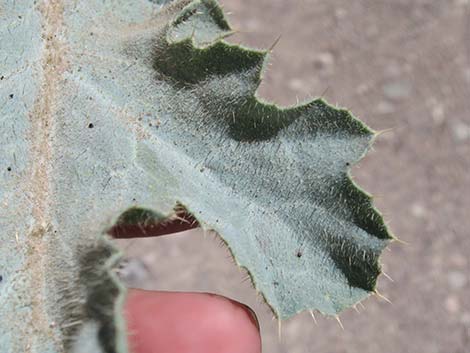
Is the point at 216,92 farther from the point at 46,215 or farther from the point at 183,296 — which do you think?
the point at 183,296

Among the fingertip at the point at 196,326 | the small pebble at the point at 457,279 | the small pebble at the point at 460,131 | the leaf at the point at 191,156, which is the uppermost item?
the leaf at the point at 191,156

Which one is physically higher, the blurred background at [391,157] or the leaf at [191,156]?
the leaf at [191,156]

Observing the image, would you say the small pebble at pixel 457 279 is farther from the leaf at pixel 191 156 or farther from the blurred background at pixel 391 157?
the leaf at pixel 191 156

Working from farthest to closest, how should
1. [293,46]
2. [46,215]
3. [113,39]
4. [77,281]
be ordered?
[293,46] → [113,39] → [46,215] → [77,281]

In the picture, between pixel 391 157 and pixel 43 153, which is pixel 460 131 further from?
pixel 43 153

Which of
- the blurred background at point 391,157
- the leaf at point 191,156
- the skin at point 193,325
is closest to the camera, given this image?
the leaf at point 191,156

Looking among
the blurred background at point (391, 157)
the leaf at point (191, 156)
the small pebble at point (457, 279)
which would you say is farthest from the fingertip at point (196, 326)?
the small pebble at point (457, 279)

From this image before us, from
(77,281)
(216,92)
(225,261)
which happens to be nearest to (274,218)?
(216,92)
